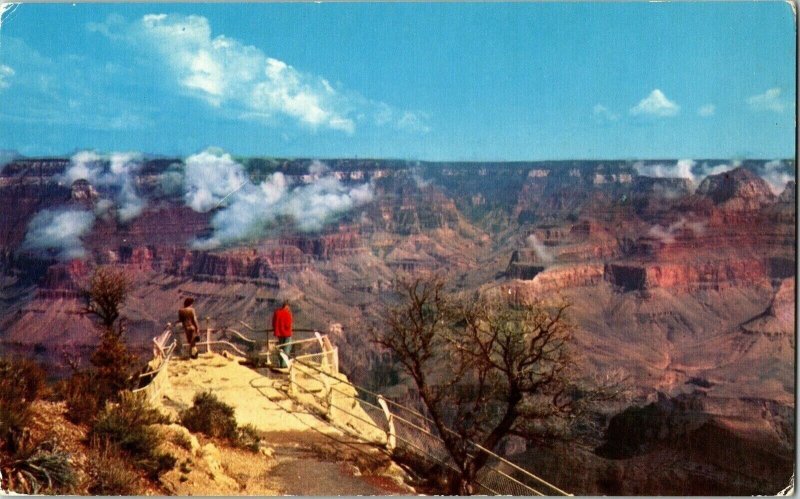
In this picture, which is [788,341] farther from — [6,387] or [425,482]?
[6,387]

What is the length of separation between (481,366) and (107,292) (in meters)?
4.99

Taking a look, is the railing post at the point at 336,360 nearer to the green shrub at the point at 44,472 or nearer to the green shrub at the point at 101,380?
the green shrub at the point at 101,380

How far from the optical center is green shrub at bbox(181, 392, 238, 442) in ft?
37.9

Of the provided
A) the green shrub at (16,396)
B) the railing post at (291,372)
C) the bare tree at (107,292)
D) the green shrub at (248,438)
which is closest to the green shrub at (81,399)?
the green shrub at (16,396)

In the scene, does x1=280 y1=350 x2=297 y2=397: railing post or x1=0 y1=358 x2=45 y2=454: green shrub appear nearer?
x1=0 y1=358 x2=45 y2=454: green shrub

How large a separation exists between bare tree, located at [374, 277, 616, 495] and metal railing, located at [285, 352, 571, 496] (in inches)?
7.9

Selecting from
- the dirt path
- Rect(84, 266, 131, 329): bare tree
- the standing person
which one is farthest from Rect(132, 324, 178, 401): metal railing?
Rect(84, 266, 131, 329): bare tree

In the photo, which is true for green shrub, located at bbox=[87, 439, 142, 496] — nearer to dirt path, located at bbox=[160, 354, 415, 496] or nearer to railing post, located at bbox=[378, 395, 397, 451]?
dirt path, located at bbox=[160, 354, 415, 496]

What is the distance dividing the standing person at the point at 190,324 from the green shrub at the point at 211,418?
85 centimetres

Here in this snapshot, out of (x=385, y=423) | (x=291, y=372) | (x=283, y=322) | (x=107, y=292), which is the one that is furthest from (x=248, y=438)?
(x=107, y=292)

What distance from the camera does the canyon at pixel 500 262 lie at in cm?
1183

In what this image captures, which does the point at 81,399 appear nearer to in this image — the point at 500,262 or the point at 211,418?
the point at 211,418

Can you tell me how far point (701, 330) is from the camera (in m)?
12.2

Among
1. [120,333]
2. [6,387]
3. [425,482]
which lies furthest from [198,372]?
[425,482]
